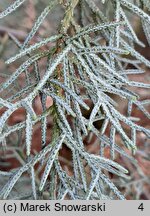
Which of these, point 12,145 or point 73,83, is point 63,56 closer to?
point 73,83

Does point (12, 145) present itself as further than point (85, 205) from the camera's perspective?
Yes

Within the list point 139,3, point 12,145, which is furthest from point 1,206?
point 12,145

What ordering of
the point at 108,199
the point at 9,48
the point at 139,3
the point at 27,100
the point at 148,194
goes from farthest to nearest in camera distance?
1. the point at 9,48
2. the point at 148,194
3. the point at 139,3
4. the point at 108,199
5. the point at 27,100

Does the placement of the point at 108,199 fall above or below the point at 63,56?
below

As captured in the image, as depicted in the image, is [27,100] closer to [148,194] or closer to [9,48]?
[148,194]

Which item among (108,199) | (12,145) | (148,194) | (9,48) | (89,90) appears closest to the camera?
(89,90)

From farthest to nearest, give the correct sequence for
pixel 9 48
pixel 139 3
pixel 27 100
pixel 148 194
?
pixel 9 48 < pixel 148 194 < pixel 139 3 < pixel 27 100

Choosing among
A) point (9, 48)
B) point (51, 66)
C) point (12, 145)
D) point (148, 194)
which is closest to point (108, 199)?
point (51, 66)

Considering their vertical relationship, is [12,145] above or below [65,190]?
above

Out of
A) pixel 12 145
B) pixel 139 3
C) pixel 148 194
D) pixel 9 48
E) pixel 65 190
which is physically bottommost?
pixel 148 194
